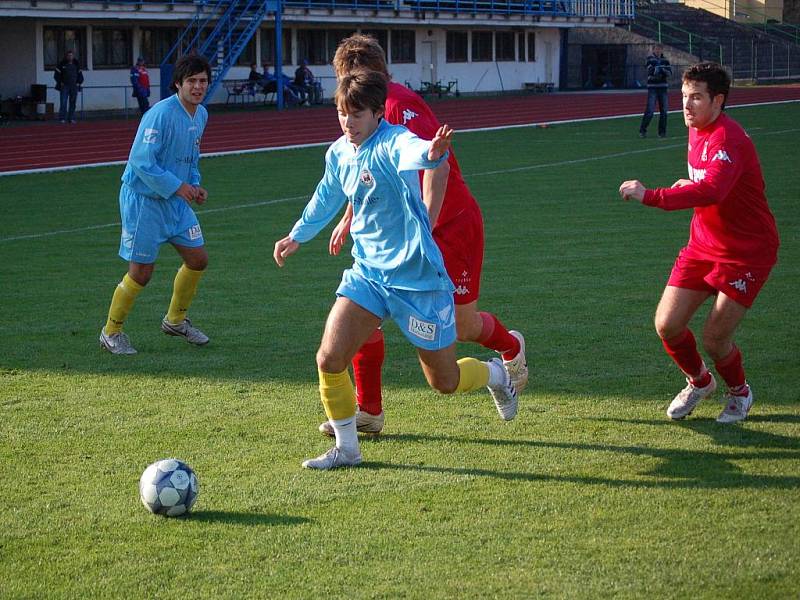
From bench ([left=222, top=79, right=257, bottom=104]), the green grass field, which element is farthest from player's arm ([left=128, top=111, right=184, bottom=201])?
bench ([left=222, top=79, right=257, bottom=104])

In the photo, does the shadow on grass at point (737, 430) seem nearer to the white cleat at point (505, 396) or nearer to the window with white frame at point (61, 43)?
the white cleat at point (505, 396)

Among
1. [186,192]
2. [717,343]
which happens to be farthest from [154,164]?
[717,343]

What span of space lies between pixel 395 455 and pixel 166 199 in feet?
10.5

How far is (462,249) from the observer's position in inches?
237

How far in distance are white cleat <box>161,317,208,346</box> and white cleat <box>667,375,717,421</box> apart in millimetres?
3377

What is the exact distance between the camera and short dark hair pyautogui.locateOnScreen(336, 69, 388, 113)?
16.4 ft

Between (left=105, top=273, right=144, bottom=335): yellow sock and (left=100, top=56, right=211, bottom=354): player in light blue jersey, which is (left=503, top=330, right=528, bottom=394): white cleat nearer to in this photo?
(left=100, top=56, right=211, bottom=354): player in light blue jersey

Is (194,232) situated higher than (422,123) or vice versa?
(422,123)

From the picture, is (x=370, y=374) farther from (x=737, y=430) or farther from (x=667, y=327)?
(x=737, y=430)

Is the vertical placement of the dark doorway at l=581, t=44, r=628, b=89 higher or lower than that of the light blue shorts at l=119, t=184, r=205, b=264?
higher

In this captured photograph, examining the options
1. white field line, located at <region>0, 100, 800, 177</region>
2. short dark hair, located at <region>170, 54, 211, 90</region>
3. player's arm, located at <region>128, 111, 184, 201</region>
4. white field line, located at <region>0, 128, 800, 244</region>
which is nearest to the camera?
short dark hair, located at <region>170, 54, 211, 90</region>

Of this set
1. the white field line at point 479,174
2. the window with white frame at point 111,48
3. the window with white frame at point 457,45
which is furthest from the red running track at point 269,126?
the white field line at point 479,174

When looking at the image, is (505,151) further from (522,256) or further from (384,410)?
(384,410)

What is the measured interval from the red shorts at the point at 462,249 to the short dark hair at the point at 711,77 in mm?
1235
